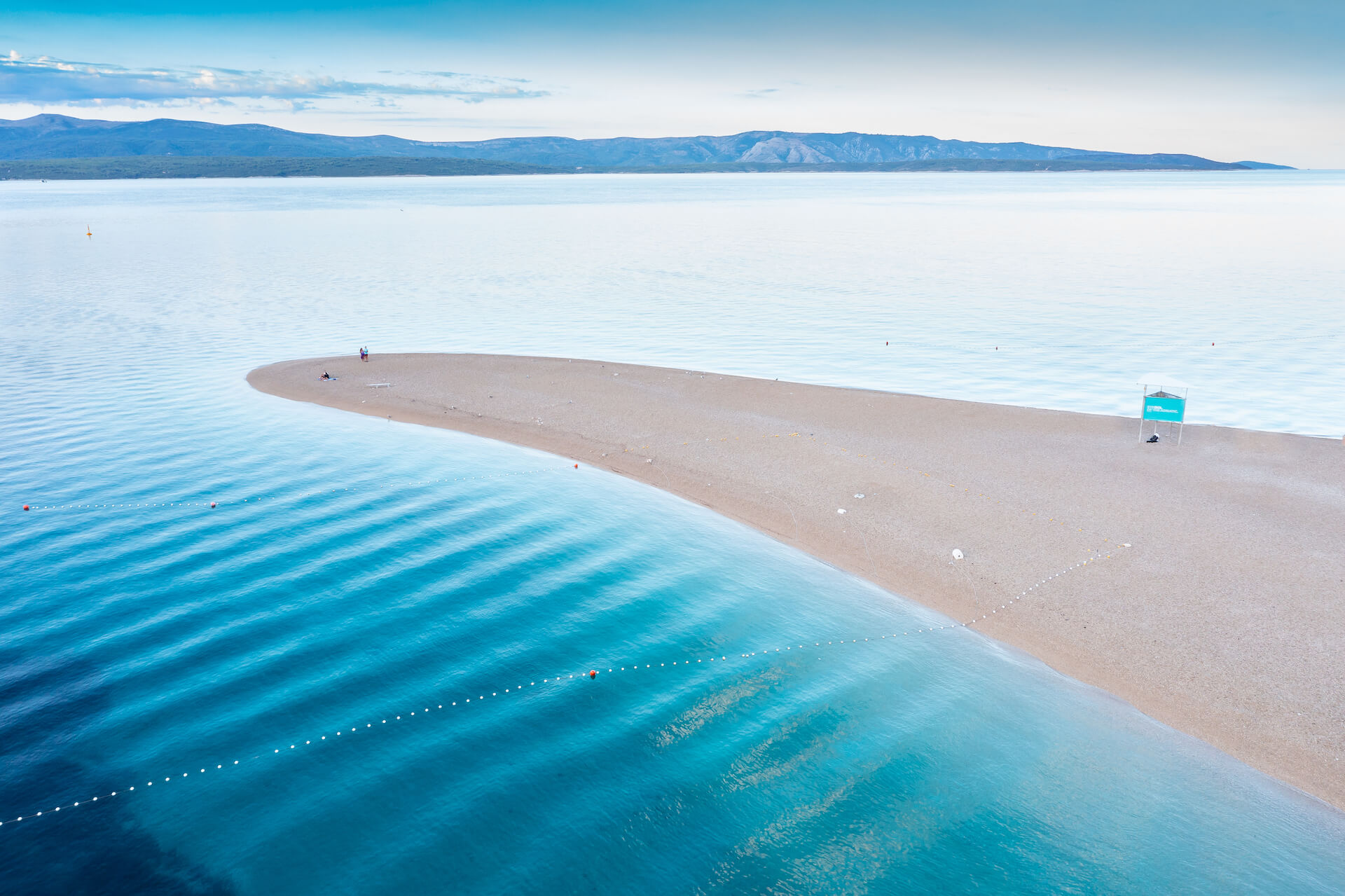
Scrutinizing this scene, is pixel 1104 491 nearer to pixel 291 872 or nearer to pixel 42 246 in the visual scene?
pixel 291 872

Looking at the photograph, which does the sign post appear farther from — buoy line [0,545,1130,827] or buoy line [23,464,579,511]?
buoy line [23,464,579,511]

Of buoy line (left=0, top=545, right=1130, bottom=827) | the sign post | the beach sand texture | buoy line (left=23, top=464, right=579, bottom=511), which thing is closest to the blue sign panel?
the sign post

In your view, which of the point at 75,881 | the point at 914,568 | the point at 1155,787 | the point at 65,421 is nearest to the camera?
the point at 75,881

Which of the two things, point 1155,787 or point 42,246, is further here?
point 42,246

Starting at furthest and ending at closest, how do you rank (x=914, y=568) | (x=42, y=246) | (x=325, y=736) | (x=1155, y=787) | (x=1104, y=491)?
(x=42, y=246) < (x=1104, y=491) < (x=914, y=568) < (x=325, y=736) < (x=1155, y=787)

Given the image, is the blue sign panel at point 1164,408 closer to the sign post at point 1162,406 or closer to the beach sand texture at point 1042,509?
the sign post at point 1162,406

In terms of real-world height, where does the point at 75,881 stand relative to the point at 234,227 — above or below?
below

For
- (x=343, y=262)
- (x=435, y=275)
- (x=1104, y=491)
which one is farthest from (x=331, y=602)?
(x=343, y=262)
